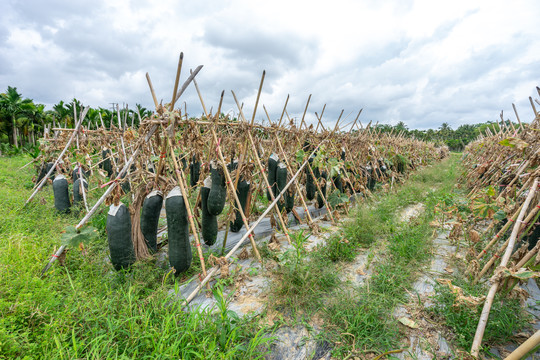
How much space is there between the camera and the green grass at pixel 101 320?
1.88 metres

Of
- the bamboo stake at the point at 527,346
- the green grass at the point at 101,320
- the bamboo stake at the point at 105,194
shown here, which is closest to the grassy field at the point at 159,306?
the green grass at the point at 101,320

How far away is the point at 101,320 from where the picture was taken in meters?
2.17

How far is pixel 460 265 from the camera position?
11.7 feet

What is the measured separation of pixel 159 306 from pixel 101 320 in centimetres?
49

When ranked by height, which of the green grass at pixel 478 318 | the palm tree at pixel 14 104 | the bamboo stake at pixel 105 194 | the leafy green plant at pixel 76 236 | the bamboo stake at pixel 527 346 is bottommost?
the green grass at pixel 478 318

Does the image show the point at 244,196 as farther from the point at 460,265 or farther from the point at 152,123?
the point at 460,265

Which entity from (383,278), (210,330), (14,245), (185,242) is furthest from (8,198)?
(383,278)

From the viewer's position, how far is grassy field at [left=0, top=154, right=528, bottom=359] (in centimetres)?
195

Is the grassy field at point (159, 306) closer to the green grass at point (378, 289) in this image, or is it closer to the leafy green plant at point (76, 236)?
the green grass at point (378, 289)

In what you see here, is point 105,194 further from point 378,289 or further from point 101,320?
point 378,289

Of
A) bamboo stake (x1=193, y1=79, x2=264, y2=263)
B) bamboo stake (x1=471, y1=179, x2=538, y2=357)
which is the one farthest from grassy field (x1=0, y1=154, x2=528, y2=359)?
bamboo stake (x1=471, y1=179, x2=538, y2=357)

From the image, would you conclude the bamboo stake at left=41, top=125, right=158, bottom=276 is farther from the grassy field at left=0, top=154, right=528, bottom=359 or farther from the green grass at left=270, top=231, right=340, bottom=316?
the green grass at left=270, top=231, right=340, bottom=316

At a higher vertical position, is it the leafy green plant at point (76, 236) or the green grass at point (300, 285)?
the leafy green plant at point (76, 236)

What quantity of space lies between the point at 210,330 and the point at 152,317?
2.07 ft
